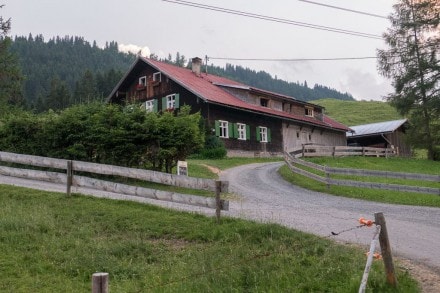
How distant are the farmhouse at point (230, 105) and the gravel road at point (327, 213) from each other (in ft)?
51.6

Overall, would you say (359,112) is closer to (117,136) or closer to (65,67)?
(117,136)

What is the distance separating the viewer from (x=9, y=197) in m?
12.4

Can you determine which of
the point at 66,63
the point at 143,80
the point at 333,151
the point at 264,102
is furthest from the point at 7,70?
the point at 66,63

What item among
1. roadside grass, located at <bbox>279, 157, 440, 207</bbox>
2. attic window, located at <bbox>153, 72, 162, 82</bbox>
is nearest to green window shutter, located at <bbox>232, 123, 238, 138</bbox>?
attic window, located at <bbox>153, 72, 162, 82</bbox>

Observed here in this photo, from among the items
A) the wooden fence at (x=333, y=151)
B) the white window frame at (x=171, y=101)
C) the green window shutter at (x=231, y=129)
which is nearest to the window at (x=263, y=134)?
the green window shutter at (x=231, y=129)

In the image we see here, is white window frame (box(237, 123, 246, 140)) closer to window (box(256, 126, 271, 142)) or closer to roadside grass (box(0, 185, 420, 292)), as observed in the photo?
window (box(256, 126, 271, 142))

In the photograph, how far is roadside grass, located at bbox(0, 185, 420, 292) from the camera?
6.38m

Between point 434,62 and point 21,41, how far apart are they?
16502 centimetres

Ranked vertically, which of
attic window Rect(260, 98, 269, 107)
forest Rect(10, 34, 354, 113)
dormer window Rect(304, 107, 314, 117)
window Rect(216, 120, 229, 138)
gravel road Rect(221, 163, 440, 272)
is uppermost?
forest Rect(10, 34, 354, 113)

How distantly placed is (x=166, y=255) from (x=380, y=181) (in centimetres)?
1594

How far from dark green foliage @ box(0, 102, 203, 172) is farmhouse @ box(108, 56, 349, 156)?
14306 mm

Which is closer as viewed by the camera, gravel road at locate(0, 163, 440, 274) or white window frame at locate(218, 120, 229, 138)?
gravel road at locate(0, 163, 440, 274)

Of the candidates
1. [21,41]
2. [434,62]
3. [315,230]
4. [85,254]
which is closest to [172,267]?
[85,254]

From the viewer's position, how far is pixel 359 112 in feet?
283
